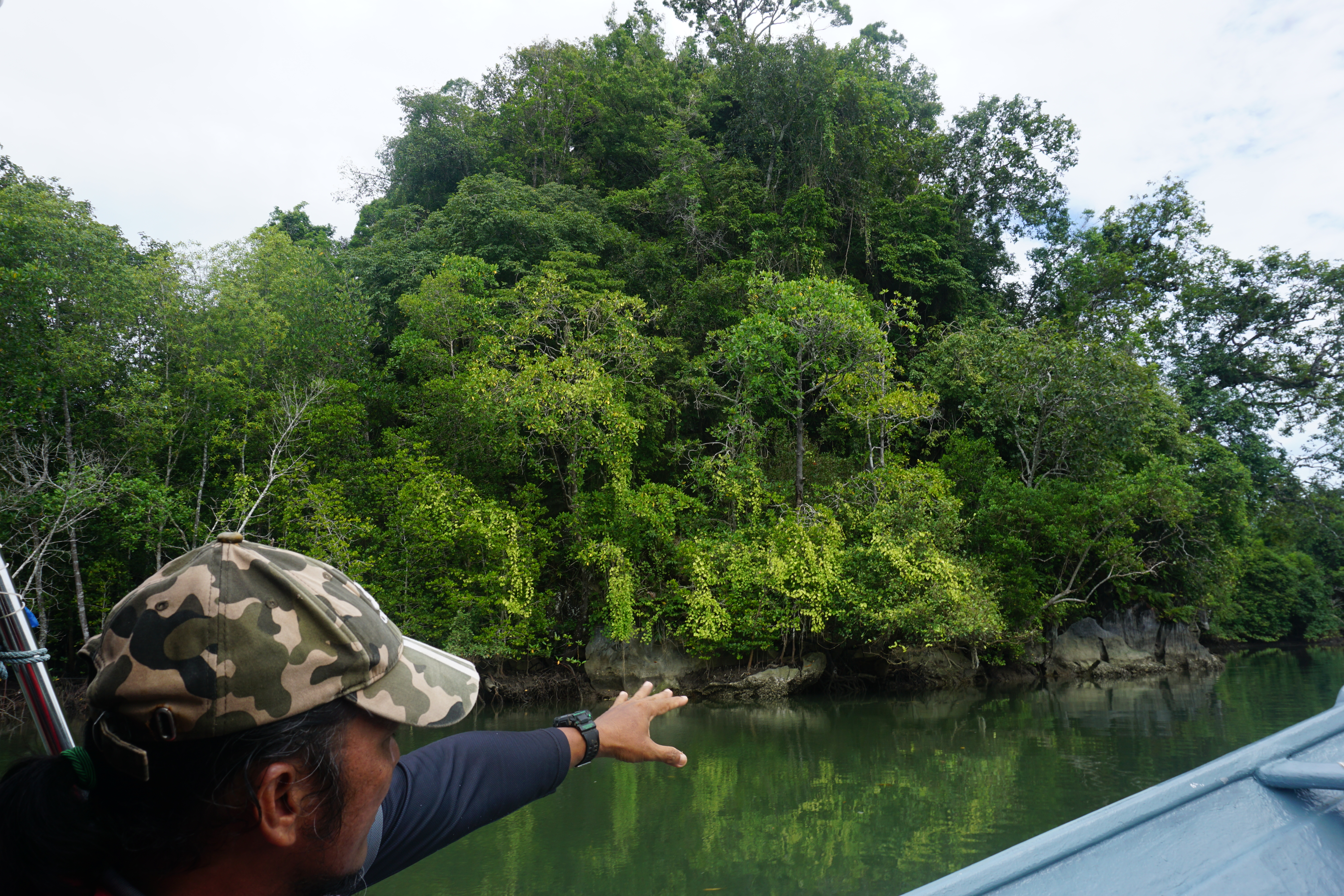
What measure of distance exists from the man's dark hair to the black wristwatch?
518 mm

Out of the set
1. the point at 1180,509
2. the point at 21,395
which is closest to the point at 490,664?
the point at 21,395

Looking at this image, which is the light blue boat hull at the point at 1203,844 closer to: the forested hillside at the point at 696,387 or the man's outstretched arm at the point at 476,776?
the man's outstretched arm at the point at 476,776

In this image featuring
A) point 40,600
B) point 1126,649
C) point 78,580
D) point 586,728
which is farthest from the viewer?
point 1126,649

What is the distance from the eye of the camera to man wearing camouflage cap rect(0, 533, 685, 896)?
1.92 feet

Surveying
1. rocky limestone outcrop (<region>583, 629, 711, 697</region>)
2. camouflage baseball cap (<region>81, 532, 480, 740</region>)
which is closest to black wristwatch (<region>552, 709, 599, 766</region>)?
camouflage baseball cap (<region>81, 532, 480, 740</region>)

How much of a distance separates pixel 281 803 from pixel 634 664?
1112cm

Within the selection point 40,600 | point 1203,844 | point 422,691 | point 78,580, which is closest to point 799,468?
point 78,580

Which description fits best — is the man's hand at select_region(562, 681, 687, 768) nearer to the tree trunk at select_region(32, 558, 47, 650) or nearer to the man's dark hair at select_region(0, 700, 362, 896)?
the man's dark hair at select_region(0, 700, 362, 896)

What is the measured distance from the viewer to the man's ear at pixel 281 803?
24.2 inches

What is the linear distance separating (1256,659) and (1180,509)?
7.79m

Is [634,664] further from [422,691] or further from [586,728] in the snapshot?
[422,691]

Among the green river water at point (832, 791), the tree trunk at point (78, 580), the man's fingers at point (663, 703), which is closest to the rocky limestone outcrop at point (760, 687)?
the green river water at point (832, 791)

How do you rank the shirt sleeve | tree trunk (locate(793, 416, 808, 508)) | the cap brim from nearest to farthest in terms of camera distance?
the cap brim, the shirt sleeve, tree trunk (locate(793, 416, 808, 508))

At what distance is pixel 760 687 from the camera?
36.4ft
